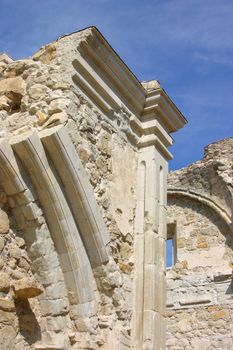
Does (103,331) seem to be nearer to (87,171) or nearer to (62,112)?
(87,171)

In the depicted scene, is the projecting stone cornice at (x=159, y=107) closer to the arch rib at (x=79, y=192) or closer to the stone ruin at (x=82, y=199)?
the stone ruin at (x=82, y=199)

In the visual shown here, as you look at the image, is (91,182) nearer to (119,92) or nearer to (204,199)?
(119,92)

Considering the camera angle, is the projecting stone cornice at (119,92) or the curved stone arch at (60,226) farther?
the projecting stone cornice at (119,92)

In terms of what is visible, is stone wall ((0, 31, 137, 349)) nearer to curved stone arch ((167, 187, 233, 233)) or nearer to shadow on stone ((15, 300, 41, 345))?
shadow on stone ((15, 300, 41, 345))

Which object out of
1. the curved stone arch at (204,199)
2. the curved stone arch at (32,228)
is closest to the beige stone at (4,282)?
the curved stone arch at (32,228)

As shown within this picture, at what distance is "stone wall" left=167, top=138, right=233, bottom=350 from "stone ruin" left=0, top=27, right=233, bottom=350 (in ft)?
20.3

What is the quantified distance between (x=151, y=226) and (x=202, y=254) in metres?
6.88

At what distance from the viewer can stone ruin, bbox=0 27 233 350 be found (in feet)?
11.7

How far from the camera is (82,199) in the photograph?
3789 mm

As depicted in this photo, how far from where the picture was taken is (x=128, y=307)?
3996 mm

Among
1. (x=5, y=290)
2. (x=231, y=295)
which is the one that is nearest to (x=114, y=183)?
(x=5, y=290)

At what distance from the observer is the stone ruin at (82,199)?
3564 mm

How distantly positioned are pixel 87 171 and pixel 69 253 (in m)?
0.65

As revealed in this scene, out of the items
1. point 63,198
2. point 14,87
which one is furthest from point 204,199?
point 63,198
